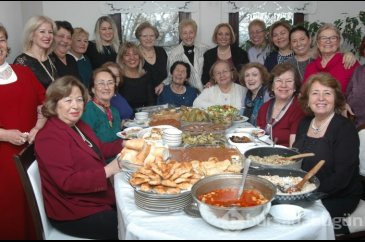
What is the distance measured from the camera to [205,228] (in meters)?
1.35

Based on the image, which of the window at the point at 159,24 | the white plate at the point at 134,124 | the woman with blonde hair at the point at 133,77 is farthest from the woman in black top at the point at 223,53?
the white plate at the point at 134,124

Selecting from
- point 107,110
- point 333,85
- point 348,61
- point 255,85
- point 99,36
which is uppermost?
point 99,36

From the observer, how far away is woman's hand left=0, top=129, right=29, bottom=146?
7.40 ft

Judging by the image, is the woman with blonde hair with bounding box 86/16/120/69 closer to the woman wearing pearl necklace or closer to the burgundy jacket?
the burgundy jacket

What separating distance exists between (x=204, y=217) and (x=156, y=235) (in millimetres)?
179

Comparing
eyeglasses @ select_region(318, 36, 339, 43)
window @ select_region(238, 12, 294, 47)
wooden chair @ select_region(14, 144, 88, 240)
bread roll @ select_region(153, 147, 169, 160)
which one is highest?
window @ select_region(238, 12, 294, 47)

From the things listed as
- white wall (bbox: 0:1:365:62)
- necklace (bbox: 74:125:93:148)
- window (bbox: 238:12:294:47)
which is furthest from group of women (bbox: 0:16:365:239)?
window (bbox: 238:12:294:47)

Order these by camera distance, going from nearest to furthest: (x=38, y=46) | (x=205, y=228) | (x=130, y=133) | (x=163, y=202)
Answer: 1. (x=205, y=228)
2. (x=163, y=202)
3. (x=130, y=133)
4. (x=38, y=46)

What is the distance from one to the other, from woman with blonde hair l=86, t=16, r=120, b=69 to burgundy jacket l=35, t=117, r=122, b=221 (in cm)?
240

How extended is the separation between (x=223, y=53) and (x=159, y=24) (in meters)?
1.42

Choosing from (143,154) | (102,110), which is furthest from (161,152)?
(102,110)

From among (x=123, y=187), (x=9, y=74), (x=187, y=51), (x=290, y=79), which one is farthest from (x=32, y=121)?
(x=187, y=51)

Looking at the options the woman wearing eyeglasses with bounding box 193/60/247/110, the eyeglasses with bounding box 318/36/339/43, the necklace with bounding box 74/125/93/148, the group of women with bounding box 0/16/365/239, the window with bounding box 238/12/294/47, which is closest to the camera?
the group of women with bounding box 0/16/365/239

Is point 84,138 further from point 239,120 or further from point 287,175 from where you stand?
point 239,120
